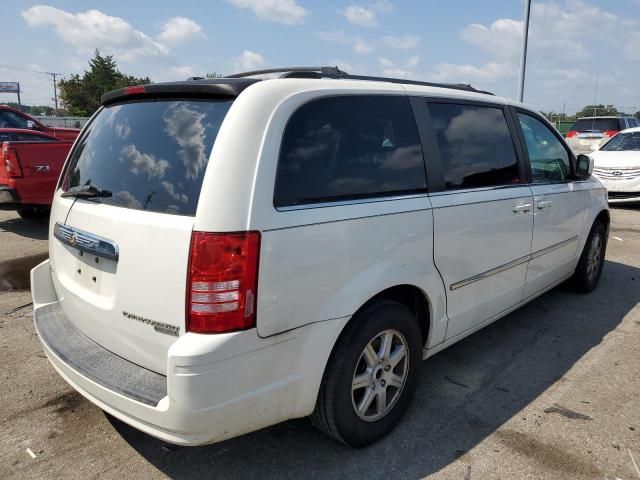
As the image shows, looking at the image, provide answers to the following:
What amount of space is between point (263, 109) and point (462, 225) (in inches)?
58.2

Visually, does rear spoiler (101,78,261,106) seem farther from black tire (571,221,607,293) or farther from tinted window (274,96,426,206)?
black tire (571,221,607,293)

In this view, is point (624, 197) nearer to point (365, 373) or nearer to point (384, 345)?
point (384, 345)

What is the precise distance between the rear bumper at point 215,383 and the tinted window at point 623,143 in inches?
466

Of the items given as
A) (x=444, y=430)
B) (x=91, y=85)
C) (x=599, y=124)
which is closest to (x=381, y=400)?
(x=444, y=430)

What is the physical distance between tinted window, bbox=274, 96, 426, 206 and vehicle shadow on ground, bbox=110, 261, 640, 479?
97 centimetres

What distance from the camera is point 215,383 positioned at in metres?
2.08

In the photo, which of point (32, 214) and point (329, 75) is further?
point (32, 214)

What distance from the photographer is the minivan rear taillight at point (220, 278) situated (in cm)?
208

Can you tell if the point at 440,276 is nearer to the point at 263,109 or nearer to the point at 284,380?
the point at 284,380

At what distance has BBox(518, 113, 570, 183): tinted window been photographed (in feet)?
13.4

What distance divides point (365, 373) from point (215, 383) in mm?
912

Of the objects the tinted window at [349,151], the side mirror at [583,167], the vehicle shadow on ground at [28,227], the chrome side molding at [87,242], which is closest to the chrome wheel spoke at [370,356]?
the tinted window at [349,151]

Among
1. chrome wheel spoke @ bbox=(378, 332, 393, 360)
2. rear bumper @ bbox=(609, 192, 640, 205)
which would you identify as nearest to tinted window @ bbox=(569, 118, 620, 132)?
rear bumper @ bbox=(609, 192, 640, 205)

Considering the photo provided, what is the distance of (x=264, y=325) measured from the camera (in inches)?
85.2
